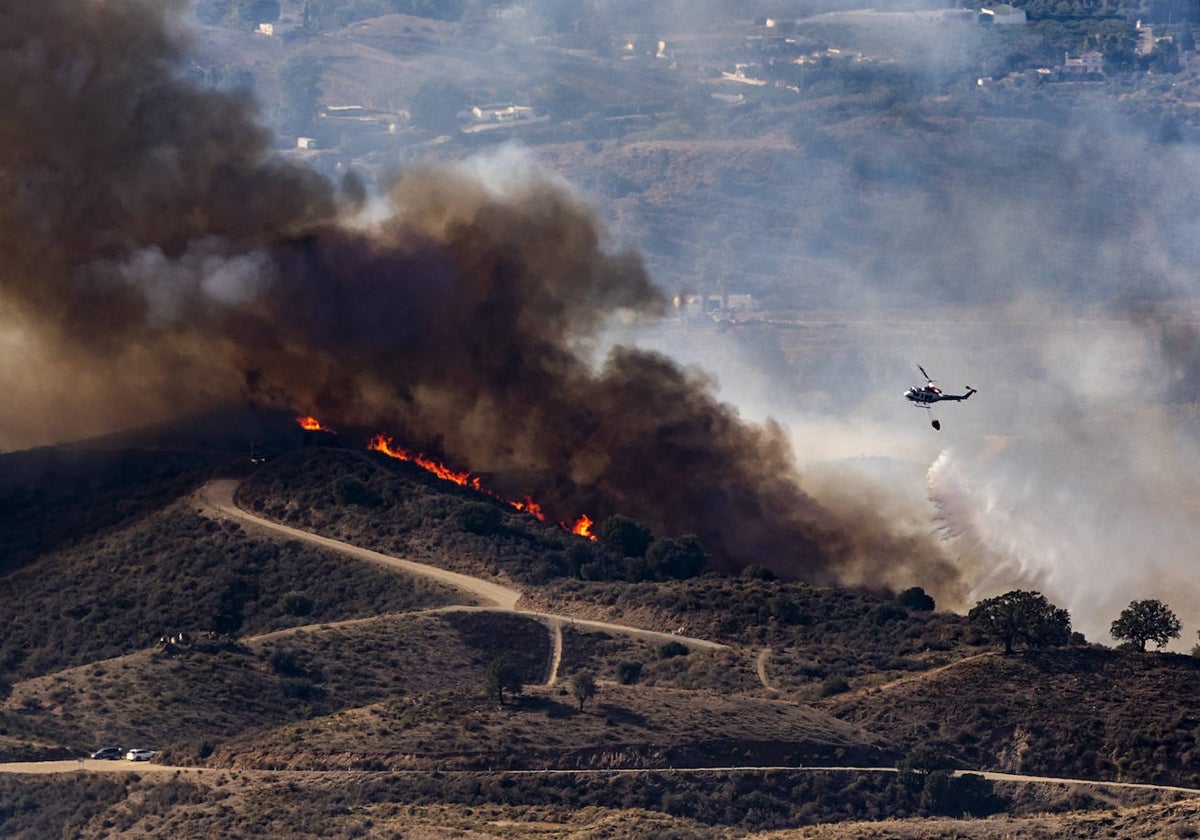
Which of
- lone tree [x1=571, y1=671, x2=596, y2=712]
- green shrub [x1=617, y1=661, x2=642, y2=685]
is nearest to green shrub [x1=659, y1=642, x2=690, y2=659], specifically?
green shrub [x1=617, y1=661, x2=642, y2=685]

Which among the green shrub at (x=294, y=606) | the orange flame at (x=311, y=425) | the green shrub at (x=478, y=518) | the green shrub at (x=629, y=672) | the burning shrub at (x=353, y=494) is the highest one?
the orange flame at (x=311, y=425)

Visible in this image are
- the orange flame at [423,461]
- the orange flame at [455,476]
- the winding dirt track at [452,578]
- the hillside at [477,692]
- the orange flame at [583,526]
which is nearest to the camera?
the hillside at [477,692]

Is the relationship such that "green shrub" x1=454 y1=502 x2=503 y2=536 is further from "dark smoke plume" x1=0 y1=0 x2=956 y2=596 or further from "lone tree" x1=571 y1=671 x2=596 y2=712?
"lone tree" x1=571 y1=671 x2=596 y2=712

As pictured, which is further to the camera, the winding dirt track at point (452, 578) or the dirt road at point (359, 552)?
the dirt road at point (359, 552)

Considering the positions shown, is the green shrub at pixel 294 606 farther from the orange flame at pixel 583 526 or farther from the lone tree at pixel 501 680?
the orange flame at pixel 583 526

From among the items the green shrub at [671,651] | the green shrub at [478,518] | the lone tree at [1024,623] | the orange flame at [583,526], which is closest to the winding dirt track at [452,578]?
the green shrub at [671,651]

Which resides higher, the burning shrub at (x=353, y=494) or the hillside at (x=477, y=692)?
the burning shrub at (x=353, y=494)

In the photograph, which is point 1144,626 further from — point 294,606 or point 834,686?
point 294,606
